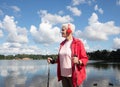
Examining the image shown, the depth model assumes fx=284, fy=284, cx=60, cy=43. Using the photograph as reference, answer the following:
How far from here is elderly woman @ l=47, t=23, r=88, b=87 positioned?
21.3 ft

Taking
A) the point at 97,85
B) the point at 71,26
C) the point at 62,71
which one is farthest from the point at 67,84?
the point at 97,85

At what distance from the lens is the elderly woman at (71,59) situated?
21.3 ft

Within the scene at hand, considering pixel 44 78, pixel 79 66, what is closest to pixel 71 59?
pixel 79 66

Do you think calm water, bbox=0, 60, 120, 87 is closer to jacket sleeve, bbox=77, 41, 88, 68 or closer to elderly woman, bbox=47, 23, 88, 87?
elderly woman, bbox=47, 23, 88, 87

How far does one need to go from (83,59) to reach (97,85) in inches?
1228

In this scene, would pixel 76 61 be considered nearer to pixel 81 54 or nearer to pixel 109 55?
pixel 81 54

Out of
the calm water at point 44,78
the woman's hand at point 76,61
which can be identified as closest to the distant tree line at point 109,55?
the calm water at point 44,78

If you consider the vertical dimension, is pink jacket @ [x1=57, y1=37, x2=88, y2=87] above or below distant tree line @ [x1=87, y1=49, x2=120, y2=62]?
below

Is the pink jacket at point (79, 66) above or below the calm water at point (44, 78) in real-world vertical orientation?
above

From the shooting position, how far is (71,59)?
21.8 ft

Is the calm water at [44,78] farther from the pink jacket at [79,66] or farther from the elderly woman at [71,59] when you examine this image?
the pink jacket at [79,66]

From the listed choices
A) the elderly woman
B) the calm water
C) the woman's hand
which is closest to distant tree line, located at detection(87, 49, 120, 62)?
the calm water

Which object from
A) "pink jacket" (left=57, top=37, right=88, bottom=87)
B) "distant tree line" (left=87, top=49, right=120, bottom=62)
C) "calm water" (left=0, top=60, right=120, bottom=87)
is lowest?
"calm water" (left=0, top=60, right=120, bottom=87)

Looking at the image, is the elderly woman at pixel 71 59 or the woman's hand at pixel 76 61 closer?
the woman's hand at pixel 76 61
